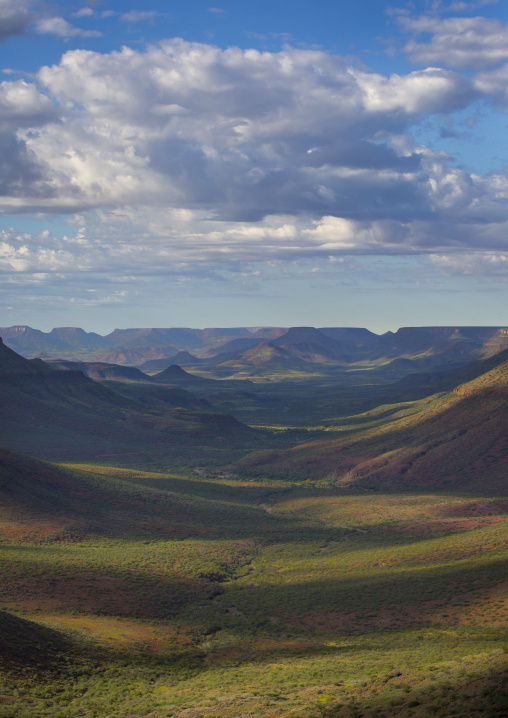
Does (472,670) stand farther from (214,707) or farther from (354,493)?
(354,493)

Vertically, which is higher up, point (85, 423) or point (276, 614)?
point (85, 423)

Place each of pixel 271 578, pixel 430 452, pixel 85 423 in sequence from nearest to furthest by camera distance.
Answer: pixel 271 578, pixel 430 452, pixel 85 423

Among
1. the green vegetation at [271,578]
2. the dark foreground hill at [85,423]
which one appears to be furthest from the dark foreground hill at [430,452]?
the dark foreground hill at [85,423]

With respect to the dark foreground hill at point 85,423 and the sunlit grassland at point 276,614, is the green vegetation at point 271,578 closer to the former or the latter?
the sunlit grassland at point 276,614

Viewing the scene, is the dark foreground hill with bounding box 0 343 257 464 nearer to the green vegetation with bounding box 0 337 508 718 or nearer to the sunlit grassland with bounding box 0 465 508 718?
the green vegetation with bounding box 0 337 508 718

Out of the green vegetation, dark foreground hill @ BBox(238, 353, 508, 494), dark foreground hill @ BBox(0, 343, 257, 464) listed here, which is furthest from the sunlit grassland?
dark foreground hill @ BBox(0, 343, 257, 464)

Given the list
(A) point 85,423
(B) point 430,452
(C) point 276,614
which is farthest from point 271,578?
(A) point 85,423

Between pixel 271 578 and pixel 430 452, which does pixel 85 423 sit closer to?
pixel 430 452
